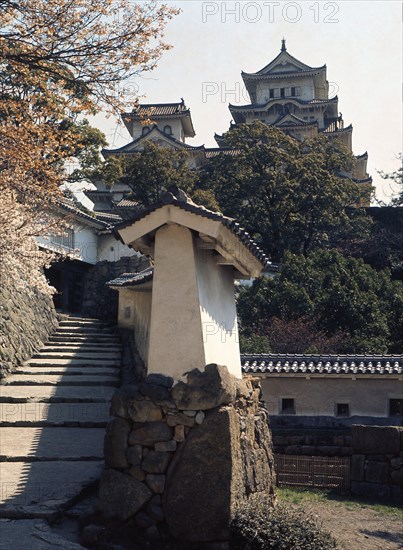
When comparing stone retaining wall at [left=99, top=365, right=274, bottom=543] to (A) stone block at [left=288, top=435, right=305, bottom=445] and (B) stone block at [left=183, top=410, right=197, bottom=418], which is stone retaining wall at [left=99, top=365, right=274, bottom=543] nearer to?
(B) stone block at [left=183, top=410, right=197, bottom=418]

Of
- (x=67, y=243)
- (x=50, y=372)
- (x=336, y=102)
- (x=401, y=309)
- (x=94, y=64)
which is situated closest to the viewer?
(x=94, y=64)

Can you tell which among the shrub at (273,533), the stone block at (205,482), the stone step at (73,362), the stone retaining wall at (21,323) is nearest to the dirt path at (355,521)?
the shrub at (273,533)

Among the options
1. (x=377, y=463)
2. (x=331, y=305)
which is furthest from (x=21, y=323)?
(x=331, y=305)

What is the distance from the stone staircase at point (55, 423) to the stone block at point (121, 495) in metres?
0.72

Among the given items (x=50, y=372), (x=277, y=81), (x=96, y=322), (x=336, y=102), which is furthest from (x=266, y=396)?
(x=277, y=81)

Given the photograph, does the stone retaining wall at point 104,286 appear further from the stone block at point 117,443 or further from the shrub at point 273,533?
the shrub at point 273,533

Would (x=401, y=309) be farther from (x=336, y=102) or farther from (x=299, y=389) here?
(x=336, y=102)

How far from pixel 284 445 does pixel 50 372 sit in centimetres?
680

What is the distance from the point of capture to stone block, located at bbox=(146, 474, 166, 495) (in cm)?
803

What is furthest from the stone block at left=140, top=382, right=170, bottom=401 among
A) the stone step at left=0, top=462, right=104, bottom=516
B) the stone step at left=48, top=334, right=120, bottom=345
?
the stone step at left=48, top=334, right=120, bottom=345

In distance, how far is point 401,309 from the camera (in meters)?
28.3

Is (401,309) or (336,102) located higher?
(336,102)

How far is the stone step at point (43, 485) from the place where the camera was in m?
8.45

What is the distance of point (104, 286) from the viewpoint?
3444 cm
